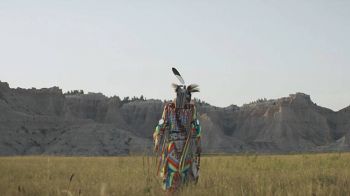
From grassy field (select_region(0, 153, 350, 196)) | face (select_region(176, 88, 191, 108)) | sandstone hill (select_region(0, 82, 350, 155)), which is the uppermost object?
sandstone hill (select_region(0, 82, 350, 155))

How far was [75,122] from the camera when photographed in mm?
85812

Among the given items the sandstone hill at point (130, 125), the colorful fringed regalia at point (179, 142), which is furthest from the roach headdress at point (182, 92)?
the sandstone hill at point (130, 125)

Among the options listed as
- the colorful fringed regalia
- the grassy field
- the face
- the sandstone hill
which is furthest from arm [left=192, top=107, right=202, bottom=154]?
the sandstone hill

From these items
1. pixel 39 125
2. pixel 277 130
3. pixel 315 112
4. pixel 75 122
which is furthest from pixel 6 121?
pixel 315 112

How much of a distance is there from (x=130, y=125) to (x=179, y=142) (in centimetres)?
10558

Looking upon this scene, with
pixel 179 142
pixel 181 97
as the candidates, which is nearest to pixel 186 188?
pixel 179 142

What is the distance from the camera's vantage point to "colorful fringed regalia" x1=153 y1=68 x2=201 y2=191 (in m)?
8.04

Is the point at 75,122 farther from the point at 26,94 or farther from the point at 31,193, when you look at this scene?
the point at 31,193

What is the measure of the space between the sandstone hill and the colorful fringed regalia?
179 feet

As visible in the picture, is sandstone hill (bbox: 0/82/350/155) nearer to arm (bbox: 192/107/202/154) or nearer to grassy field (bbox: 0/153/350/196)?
grassy field (bbox: 0/153/350/196)

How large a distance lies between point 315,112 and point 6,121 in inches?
2706

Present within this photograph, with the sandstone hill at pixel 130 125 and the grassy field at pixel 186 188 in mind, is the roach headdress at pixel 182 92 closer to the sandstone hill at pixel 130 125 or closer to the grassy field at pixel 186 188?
the grassy field at pixel 186 188

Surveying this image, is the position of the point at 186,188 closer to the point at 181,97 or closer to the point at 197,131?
the point at 197,131

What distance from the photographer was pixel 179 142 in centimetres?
827
